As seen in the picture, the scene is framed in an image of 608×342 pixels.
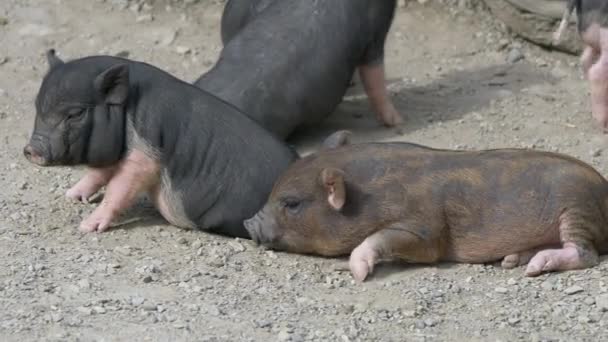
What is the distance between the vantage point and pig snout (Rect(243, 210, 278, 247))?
7.10 m

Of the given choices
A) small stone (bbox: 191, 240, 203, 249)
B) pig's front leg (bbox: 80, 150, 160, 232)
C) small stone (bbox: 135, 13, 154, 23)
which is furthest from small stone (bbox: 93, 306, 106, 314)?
small stone (bbox: 135, 13, 154, 23)

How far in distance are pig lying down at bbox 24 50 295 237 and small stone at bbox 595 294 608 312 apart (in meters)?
1.91

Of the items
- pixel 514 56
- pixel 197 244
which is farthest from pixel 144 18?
pixel 197 244

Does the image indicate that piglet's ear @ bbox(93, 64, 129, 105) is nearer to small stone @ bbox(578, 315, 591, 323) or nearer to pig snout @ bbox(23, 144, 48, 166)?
pig snout @ bbox(23, 144, 48, 166)

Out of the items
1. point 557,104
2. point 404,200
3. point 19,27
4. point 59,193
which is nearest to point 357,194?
point 404,200

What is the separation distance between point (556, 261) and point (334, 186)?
111 centimetres

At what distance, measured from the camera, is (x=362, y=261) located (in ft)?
Result: 22.1

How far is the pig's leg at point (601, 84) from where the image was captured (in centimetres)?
873

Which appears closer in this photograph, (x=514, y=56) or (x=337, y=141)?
(x=337, y=141)

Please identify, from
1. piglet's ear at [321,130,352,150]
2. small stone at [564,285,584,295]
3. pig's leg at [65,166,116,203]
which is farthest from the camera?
pig's leg at [65,166,116,203]

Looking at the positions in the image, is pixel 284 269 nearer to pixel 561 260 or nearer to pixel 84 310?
pixel 84 310

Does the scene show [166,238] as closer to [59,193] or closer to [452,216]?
[59,193]

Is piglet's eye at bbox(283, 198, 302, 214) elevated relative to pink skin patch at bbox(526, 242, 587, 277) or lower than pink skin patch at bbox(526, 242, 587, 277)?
elevated

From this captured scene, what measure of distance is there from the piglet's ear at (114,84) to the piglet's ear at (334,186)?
1.16m
